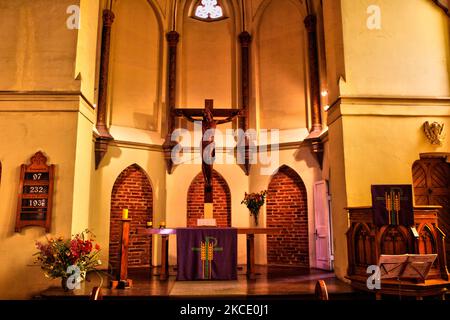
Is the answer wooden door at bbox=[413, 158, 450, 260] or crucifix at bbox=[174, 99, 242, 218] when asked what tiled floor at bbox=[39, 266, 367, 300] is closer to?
crucifix at bbox=[174, 99, 242, 218]

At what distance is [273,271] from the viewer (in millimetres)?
8977

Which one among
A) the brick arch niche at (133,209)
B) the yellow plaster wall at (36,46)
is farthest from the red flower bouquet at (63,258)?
the brick arch niche at (133,209)

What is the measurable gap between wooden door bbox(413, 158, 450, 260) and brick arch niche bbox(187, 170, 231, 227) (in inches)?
193

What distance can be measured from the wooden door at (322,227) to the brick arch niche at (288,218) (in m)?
0.46

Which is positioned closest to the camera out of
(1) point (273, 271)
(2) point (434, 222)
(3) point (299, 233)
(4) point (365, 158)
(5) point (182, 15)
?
(2) point (434, 222)

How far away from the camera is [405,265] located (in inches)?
198

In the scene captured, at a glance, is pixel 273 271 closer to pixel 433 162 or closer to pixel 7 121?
pixel 433 162

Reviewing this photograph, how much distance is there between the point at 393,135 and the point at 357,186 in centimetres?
122

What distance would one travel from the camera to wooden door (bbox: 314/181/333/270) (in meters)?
9.38

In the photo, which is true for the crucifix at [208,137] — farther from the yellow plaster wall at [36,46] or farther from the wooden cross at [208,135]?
the yellow plaster wall at [36,46]

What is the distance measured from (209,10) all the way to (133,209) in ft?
21.0

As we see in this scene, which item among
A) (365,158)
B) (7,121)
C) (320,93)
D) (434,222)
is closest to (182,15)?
(320,93)

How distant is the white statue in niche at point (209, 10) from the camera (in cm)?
1206

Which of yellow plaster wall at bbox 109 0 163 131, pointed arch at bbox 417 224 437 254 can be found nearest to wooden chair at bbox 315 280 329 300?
pointed arch at bbox 417 224 437 254
